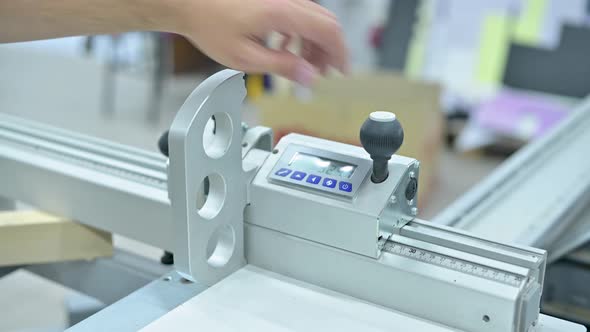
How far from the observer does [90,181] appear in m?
1.10

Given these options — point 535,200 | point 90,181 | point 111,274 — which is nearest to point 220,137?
point 90,181

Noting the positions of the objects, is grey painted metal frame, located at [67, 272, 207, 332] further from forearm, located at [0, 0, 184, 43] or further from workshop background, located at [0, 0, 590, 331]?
workshop background, located at [0, 0, 590, 331]

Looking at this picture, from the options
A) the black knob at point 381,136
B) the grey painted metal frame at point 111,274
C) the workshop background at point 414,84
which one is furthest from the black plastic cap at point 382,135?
the workshop background at point 414,84

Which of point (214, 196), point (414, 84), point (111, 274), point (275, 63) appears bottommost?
point (414, 84)

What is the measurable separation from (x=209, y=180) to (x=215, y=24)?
0.21 m

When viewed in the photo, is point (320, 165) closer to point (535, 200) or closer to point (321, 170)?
point (321, 170)

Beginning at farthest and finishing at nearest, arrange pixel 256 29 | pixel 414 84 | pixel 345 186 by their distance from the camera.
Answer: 1. pixel 414 84
2. pixel 345 186
3. pixel 256 29

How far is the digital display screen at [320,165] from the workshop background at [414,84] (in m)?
1.74

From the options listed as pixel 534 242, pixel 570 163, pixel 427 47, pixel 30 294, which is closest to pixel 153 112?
pixel 427 47

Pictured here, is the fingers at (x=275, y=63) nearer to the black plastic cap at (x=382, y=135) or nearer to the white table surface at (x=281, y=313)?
the black plastic cap at (x=382, y=135)

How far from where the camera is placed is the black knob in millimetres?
825

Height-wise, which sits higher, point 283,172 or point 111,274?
point 283,172

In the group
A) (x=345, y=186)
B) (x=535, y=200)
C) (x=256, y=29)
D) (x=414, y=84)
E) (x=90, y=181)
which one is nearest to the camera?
(x=256, y=29)

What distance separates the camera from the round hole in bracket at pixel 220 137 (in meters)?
0.88
